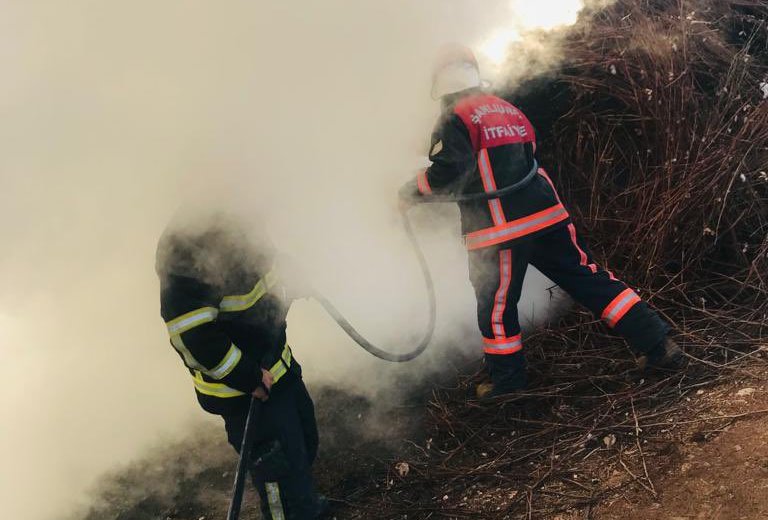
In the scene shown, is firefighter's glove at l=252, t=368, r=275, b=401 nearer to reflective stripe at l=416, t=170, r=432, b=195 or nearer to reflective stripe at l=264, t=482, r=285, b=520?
reflective stripe at l=264, t=482, r=285, b=520

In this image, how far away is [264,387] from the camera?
2.64 m

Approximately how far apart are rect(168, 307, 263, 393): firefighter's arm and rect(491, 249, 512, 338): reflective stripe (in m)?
1.49

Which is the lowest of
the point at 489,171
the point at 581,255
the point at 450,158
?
the point at 581,255

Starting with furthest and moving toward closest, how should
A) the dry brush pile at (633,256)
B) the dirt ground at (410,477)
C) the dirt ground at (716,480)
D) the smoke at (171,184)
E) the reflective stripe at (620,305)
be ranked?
the reflective stripe at (620,305) < the smoke at (171,184) < the dry brush pile at (633,256) < the dirt ground at (410,477) < the dirt ground at (716,480)

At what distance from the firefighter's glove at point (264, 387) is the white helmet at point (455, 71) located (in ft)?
6.20

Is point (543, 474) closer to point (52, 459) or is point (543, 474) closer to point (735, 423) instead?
point (735, 423)

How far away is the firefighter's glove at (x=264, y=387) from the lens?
103 inches

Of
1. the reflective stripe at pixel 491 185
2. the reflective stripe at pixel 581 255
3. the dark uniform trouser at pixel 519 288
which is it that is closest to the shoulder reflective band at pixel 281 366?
the dark uniform trouser at pixel 519 288

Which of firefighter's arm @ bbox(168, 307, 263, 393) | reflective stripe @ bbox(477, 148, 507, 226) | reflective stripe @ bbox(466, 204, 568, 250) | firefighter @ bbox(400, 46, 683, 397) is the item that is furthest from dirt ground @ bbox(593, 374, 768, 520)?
firefighter's arm @ bbox(168, 307, 263, 393)

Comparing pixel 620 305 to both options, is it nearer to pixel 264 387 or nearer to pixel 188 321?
pixel 264 387

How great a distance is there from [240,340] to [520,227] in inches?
64.1

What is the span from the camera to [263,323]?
2.77 meters

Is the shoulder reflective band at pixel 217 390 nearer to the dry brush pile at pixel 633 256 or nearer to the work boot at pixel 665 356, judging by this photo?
the dry brush pile at pixel 633 256

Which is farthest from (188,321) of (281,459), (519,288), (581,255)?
(581,255)
